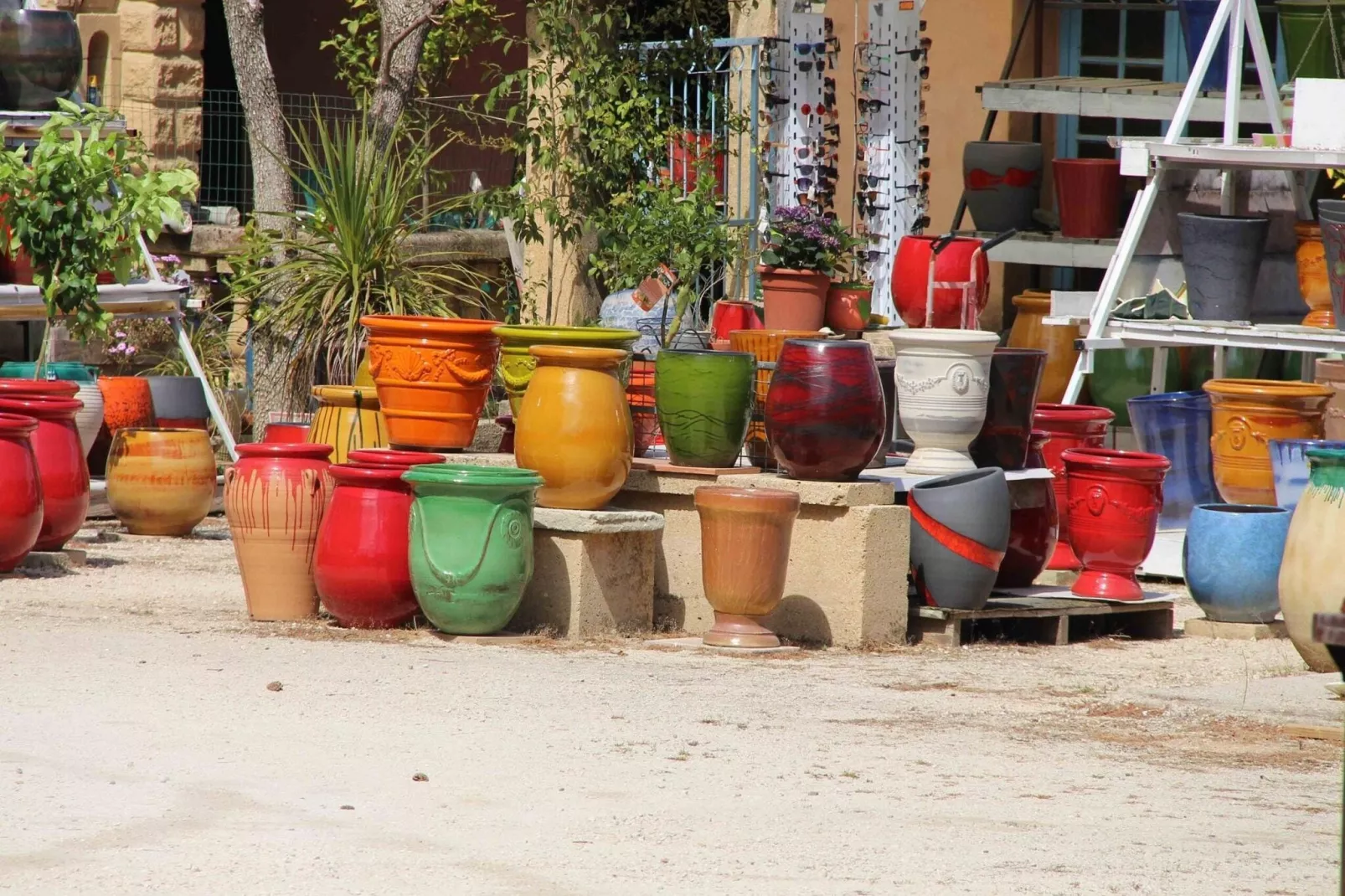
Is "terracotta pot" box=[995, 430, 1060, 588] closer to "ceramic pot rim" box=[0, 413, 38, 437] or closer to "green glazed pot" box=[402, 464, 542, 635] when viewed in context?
"green glazed pot" box=[402, 464, 542, 635]

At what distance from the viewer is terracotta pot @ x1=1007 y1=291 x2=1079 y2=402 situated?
1117 centimetres

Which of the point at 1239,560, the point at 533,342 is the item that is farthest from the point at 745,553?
the point at 1239,560

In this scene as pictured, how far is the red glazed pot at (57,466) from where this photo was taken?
7.62m

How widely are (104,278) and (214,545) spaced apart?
1827 mm

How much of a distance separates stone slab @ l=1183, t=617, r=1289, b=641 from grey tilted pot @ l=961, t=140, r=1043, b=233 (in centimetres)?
453

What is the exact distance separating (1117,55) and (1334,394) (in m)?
4.08

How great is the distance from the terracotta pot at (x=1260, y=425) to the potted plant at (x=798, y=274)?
2.02m

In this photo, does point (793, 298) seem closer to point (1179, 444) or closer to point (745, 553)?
point (1179, 444)

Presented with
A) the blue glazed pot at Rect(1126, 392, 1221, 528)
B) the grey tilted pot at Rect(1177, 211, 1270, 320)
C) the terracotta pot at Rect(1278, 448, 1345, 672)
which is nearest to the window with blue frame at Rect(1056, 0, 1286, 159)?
the grey tilted pot at Rect(1177, 211, 1270, 320)

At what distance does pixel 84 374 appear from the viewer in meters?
9.47

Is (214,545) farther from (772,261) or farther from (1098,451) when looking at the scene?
(1098,451)

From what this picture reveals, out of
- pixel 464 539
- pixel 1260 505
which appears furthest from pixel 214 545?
pixel 1260 505

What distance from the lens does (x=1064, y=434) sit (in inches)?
329

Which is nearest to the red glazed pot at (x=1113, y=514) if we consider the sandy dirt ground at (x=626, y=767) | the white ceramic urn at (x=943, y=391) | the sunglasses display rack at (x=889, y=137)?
the white ceramic urn at (x=943, y=391)
